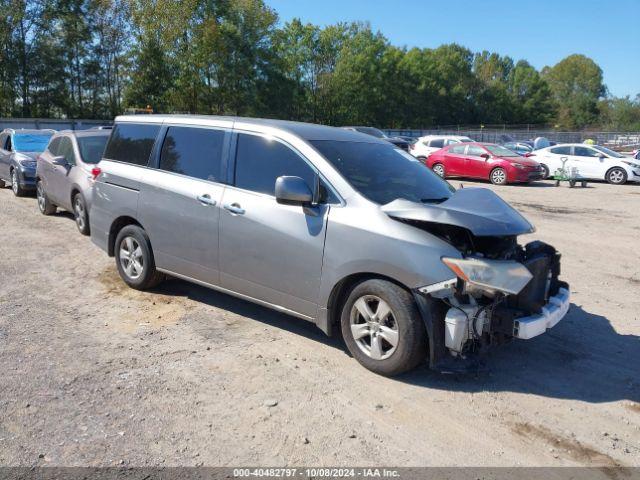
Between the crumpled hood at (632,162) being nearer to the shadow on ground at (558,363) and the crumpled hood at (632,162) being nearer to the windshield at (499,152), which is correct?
the windshield at (499,152)

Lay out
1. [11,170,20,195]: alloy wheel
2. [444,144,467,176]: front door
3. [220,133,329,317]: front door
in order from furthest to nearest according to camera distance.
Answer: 1. [444,144,467,176]: front door
2. [11,170,20,195]: alloy wheel
3. [220,133,329,317]: front door

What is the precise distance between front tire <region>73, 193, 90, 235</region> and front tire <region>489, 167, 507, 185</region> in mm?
15010

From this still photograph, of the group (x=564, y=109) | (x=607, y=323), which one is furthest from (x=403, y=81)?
(x=607, y=323)

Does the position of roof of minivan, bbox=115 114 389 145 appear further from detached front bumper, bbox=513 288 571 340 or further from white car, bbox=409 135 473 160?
white car, bbox=409 135 473 160

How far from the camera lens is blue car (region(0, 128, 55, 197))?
13.7 meters

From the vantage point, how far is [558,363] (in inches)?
183

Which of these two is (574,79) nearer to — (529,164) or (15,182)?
(529,164)

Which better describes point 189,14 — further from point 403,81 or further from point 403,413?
point 403,413

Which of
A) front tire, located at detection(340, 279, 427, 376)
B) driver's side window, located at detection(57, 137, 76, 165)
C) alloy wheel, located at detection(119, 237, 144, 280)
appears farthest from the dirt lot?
driver's side window, located at detection(57, 137, 76, 165)

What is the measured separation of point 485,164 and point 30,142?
14738mm

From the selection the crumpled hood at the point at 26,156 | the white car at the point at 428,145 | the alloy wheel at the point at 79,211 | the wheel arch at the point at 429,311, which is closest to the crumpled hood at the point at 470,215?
the wheel arch at the point at 429,311

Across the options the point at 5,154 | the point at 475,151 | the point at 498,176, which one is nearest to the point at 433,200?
the point at 5,154

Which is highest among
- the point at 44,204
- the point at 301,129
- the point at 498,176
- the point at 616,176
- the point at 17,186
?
the point at 301,129

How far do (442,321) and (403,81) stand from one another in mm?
70172
